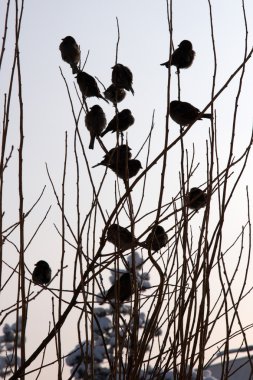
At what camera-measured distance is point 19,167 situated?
1870mm

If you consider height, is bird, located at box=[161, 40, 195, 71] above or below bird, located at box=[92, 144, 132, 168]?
above

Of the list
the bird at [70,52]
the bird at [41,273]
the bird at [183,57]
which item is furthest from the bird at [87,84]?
the bird at [41,273]

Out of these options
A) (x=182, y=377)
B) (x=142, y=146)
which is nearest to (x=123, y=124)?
(x=142, y=146)

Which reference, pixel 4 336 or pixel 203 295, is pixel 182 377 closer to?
pixel 203 295

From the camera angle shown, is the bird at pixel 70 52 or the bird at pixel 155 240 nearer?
the bird at pixel 155 240

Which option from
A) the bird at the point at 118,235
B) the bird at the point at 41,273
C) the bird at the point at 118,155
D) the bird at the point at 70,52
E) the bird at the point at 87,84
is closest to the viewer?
the bird at the point at 118,235

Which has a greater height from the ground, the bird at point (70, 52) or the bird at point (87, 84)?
the bird at point (70, 52)

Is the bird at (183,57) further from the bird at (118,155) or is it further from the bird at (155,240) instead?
the bird at (155,240)

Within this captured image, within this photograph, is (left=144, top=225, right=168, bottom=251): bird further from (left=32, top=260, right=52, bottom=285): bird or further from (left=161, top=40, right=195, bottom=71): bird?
(left=161, top=40, right=195, bottom=71): bird

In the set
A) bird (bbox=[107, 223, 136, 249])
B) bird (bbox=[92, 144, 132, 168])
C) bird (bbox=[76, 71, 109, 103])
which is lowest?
bird (bbox=[107, 223, 136, 249])

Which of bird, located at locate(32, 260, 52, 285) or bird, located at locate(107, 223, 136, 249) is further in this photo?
bird, located at locate(32, 260, 52, 285)

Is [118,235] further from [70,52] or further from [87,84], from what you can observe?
[70,52]

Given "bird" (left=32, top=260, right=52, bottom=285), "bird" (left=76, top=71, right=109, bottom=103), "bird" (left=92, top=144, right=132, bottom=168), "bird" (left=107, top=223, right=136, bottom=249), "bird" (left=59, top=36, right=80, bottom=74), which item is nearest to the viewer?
"bird" (left=107, top=223, right=136, bottom=249)

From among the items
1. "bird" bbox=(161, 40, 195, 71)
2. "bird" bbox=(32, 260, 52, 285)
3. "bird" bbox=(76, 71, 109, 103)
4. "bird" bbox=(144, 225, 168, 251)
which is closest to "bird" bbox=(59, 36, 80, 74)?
"bird" bbox=(76, 71, 109, 103)
